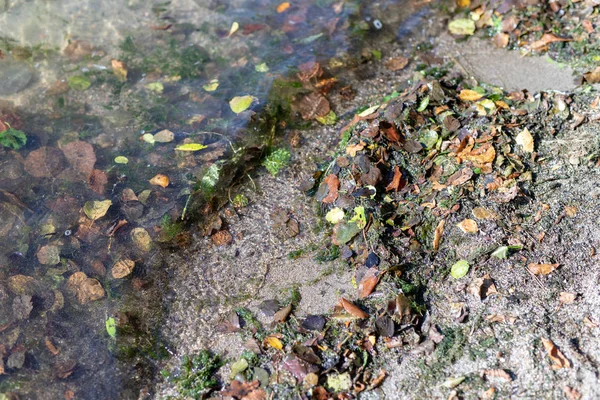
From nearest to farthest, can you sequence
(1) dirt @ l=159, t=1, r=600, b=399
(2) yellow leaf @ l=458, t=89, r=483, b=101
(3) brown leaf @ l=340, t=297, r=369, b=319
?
(1) dirt @ l=159, t=1, r=600, b=399, (3) brown leaf @ l=340, t=297, r=369, b=319, (2) yellow leaf @ l=458, t=89, r=483, b=101

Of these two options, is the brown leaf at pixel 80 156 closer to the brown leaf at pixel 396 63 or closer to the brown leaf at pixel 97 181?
the brown leaf at pixel 97 181

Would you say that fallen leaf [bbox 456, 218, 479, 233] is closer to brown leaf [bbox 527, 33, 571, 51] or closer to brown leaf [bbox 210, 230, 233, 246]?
brown leaf [bbox 210, 230, 233, 246]

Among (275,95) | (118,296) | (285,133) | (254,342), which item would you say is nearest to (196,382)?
(254,342)

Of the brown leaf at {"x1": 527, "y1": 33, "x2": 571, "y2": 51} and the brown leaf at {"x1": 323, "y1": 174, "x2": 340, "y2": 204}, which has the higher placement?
the brown leaf at {"x1": 527, "y1": 33, "x2": 571, "y2": 51}

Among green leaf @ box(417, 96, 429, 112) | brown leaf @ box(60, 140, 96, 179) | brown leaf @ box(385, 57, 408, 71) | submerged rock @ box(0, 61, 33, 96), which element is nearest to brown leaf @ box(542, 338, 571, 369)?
green leaf @ box(417, 96, 429, 112)

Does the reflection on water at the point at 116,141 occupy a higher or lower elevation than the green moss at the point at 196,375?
higher

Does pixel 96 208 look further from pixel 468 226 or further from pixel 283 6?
pixel 283 6

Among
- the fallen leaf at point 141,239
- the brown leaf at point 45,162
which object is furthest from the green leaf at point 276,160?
the brown leaf at point 45,162
